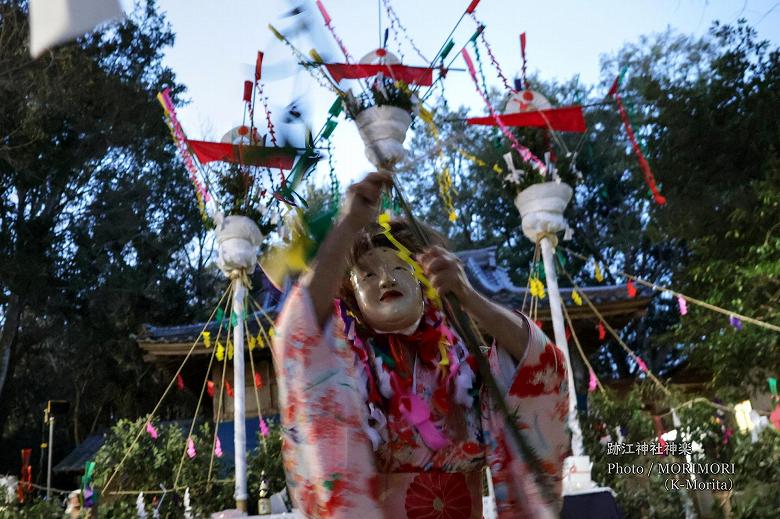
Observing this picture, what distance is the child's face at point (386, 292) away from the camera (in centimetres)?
165

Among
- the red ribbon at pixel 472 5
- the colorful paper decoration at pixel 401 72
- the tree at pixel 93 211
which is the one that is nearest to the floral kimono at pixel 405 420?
the colorful paper decoration at pixel 401 72

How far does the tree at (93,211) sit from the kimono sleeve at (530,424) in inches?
446

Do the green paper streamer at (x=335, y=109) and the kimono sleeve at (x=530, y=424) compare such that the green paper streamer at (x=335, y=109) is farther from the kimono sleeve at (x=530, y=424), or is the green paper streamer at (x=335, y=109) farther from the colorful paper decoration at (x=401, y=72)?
the kimono sleeve at (x=530, y=424)

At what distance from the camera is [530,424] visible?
149 centimetres

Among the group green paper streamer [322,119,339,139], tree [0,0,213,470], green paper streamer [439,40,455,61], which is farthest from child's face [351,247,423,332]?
tree [0,0,213,470]

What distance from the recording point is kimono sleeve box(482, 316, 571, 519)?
1.47m

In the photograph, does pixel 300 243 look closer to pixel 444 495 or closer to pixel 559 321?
pixel 444 495

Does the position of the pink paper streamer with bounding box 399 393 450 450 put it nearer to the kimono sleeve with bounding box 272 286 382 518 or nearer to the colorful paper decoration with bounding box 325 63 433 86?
the kimono sleeve with bounding box 272 286 382 518

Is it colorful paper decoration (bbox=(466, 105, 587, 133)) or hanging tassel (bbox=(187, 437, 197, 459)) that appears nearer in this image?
colorful paper decoration (bbox=(466, 105, 587, 133))

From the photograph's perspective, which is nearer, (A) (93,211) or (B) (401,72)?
(B) (401,72)

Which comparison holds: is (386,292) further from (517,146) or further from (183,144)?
(183,144)

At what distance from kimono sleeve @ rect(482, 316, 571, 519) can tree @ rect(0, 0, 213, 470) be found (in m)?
11.3

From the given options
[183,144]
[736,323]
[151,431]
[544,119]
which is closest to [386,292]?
[544,119]

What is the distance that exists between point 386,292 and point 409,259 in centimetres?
11
